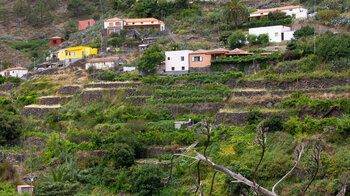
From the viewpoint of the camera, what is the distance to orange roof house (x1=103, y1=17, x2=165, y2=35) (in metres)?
49.6

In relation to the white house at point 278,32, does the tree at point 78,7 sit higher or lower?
higher

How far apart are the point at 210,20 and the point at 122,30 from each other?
35.1ft

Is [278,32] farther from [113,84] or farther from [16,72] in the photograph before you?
[16,72]

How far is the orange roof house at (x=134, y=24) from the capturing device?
4956 centimetres

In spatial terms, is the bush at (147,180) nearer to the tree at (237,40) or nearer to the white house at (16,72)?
the tree at (237,40)

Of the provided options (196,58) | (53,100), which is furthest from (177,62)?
→ (53,100)

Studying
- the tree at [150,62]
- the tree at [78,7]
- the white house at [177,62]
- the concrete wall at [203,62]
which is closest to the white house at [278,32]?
the concrete wall at [203,62]

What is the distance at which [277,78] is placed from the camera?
28.2 meters

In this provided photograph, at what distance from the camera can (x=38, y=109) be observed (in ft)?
115

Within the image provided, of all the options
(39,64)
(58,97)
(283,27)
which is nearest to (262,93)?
(283,27)

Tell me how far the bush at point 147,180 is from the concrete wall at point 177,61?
1463 centimetres

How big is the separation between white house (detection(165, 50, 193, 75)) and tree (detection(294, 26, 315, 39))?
33.6ft

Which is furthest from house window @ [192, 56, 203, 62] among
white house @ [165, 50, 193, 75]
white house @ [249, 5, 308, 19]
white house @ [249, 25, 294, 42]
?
white house @ [249, 5, 308, 19]

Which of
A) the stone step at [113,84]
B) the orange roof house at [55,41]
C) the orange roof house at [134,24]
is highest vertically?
the orange roof house at [134,24]
